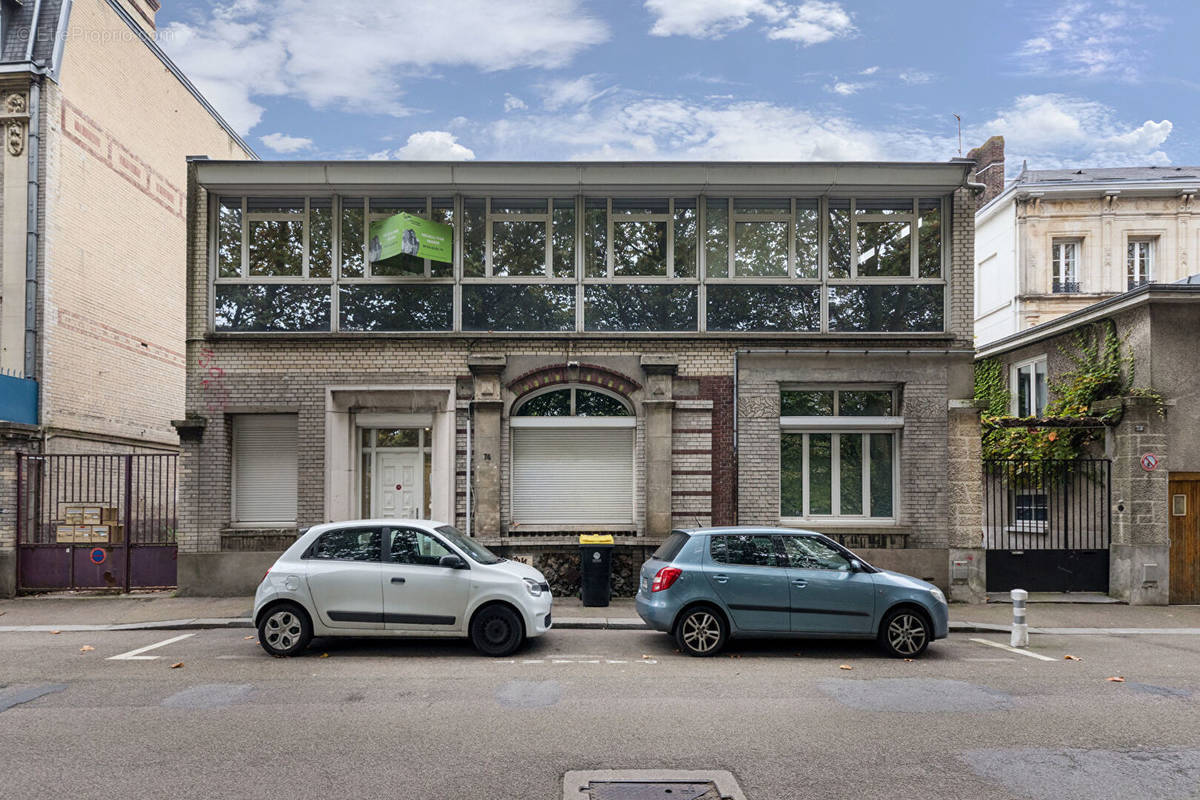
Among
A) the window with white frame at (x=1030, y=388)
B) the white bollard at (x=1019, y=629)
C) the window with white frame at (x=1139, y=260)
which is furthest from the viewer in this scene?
the window with white frame at (x=1139, y=260)

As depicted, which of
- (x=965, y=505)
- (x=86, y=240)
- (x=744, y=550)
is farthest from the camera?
(x=86, y=240)

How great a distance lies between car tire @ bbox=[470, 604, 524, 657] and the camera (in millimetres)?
9078

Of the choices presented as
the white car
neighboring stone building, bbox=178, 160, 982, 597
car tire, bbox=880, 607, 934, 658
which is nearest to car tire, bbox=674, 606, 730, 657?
the white car

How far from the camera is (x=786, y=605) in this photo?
918cm

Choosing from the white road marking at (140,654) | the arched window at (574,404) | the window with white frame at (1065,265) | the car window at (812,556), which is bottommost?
the white road marking at (140,654)

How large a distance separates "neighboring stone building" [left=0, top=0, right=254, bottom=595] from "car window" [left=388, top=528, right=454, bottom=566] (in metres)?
8.05

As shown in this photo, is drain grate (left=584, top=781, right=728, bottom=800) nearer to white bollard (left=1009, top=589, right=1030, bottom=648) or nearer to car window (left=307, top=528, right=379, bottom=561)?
car window (left=307, top=528, right=379, bottom=561)

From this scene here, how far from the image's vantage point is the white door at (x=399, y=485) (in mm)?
13789

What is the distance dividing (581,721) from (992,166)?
86.6 feet

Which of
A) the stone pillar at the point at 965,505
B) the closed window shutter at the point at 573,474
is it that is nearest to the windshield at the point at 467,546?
the closed window shutter at the point at 573,474

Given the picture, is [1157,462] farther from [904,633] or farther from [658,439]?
[658,439]

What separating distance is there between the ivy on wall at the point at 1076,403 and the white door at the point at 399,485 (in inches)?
386

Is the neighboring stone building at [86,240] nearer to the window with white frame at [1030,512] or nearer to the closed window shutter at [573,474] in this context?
the closed window shutter at [573,474]

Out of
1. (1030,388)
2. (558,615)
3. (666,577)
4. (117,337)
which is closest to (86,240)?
(117,337)
